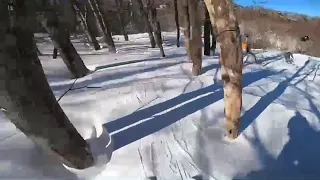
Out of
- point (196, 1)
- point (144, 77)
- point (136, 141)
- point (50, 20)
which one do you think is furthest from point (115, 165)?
point (196, 1)

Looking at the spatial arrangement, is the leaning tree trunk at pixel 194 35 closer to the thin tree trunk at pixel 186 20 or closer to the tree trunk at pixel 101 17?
the thin tree trunk at pixel 186 20

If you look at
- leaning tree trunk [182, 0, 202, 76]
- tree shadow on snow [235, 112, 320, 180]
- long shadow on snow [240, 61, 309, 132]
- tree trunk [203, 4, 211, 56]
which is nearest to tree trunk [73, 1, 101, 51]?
tree trunk [203, 4, 211, 56]

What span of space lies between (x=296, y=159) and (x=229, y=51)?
1.55 m

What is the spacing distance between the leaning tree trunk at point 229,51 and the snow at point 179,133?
19.1 inches

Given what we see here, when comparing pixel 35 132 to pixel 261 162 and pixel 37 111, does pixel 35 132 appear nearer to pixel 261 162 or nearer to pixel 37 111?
pixel 37 111

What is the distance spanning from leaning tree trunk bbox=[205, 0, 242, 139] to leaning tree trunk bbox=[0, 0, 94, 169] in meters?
1.98

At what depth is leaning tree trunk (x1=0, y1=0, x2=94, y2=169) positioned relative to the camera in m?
3.17

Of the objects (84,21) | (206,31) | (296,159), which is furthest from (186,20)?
(84,21)

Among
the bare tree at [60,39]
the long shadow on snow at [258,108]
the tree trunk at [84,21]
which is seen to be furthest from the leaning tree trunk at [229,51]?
the tree trunk at [84,21]

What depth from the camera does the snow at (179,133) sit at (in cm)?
413

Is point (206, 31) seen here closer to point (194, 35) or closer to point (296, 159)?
point (194, 35)

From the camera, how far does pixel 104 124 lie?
5.21m

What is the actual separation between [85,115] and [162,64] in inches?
213

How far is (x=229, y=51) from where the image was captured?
14.8 feet
